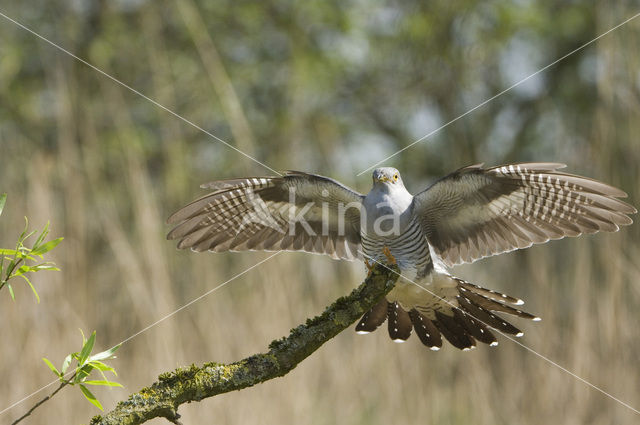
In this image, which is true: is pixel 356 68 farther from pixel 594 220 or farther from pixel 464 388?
pixel 594 220

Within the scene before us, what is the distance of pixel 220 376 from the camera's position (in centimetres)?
114

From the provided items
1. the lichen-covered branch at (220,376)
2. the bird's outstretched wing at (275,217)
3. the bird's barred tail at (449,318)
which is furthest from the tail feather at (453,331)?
the lichen-covered branch at (220,376)

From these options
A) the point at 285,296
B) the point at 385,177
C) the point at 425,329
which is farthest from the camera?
the point at 285,296

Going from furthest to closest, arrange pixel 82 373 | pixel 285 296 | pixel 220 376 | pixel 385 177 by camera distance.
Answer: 1. pixel 285 296
2. pixel 385 177
3. pixel 220 376
4. pixel 82 373

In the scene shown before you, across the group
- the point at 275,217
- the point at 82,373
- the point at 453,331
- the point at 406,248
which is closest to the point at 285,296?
the point at 275,217

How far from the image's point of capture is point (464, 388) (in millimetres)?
3949

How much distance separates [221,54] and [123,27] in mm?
992

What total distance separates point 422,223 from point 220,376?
1.40 m

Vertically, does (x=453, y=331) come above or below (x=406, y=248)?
below

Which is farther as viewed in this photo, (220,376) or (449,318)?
(449,318)

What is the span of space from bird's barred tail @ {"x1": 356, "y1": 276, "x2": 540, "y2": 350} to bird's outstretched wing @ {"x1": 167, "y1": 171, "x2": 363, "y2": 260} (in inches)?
10.3

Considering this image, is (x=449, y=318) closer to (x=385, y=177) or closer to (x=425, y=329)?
(x=425, y=329)

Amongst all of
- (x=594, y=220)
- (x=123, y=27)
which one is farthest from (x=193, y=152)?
(x=594, y=220)

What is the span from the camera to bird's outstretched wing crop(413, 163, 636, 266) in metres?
2.04
